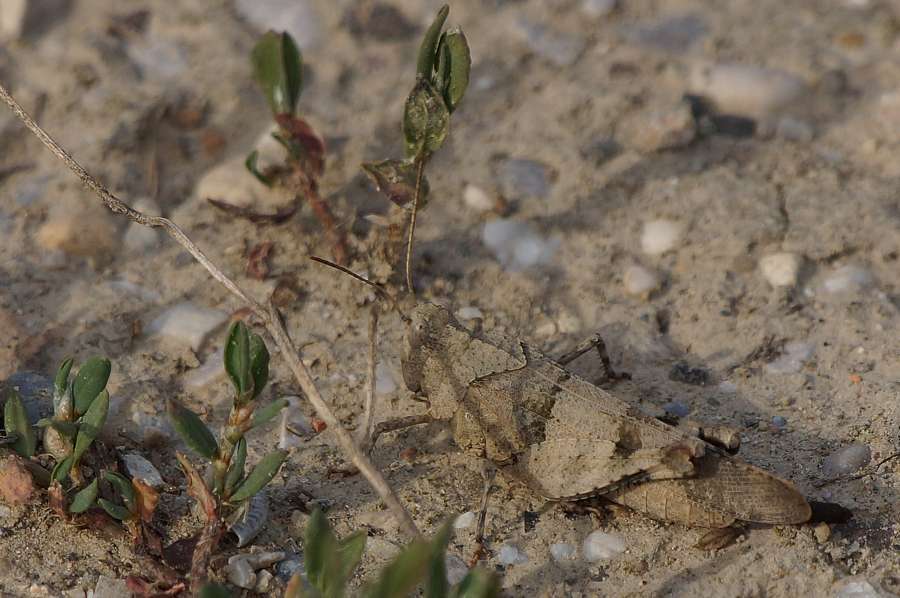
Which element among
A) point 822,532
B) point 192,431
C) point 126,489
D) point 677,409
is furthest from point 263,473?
point 822,532

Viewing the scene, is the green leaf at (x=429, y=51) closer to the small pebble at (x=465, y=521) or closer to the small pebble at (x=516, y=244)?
the small pebble at (x=516, y=244)

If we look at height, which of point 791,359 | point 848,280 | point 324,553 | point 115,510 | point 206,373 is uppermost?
point 848,280

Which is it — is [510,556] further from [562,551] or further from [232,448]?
[232,448]

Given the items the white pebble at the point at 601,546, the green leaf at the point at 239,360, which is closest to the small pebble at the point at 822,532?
the white pebble at the point at 601,546

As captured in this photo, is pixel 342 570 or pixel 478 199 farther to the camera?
pixel 478 199

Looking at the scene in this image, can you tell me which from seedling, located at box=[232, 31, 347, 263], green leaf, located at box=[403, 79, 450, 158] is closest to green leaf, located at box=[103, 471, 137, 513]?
seedling, located at box=[232, 31, 347, 263]

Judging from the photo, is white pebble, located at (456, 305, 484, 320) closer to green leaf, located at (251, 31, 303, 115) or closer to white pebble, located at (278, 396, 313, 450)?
white pebble, located at (278, 396, 313, 450)
